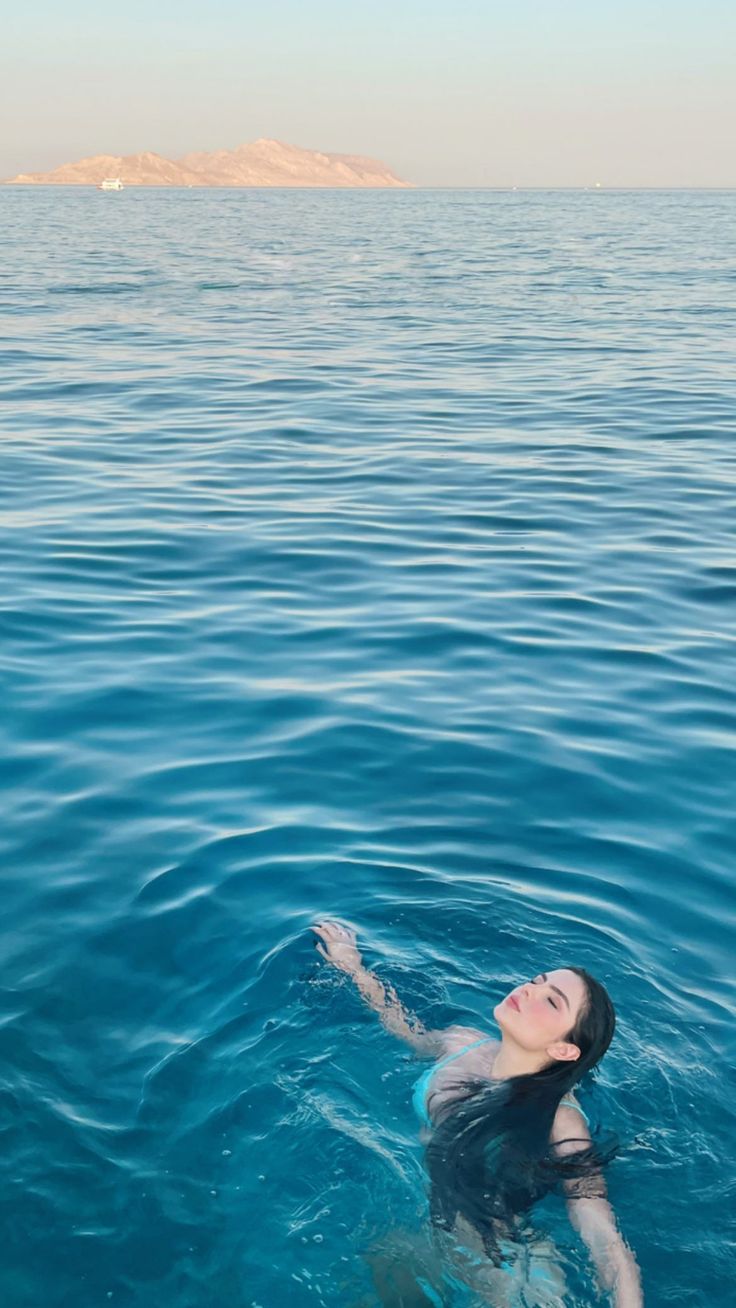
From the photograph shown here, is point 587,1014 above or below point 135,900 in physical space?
above

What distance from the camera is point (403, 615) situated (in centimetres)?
1116

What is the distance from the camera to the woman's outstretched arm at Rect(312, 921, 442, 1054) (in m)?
5.70

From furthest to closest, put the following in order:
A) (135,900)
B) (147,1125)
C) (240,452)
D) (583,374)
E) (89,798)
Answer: (583,374) → (240,452) → (89,798) → (135,900) → (147,1125)

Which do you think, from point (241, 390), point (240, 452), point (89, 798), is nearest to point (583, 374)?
point (241, 390)

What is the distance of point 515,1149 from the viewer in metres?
4.76

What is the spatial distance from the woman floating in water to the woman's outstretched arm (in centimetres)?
67

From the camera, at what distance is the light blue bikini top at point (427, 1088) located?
510 centimetres

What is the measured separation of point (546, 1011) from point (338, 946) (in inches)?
66.8

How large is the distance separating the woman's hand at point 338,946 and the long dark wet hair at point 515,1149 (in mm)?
1350

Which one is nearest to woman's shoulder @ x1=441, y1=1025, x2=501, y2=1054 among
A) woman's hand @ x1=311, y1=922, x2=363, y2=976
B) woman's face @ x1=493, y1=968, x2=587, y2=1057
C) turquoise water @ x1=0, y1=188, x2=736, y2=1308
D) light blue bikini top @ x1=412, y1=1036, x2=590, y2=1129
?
light blue bikini top @ x1=412, y1=1036, x2=590, y2=1129

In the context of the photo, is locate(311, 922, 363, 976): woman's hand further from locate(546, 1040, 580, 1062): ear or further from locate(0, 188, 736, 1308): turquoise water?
locate(546, 1040, 580, 1062): ear

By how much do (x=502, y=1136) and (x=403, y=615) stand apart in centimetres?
668

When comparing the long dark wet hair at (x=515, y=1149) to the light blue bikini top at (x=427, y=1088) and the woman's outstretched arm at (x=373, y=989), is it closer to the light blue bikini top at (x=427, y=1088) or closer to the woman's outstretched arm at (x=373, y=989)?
the light blue bikini top at (x=427, y=1088)

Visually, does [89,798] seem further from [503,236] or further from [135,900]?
[503,236]
